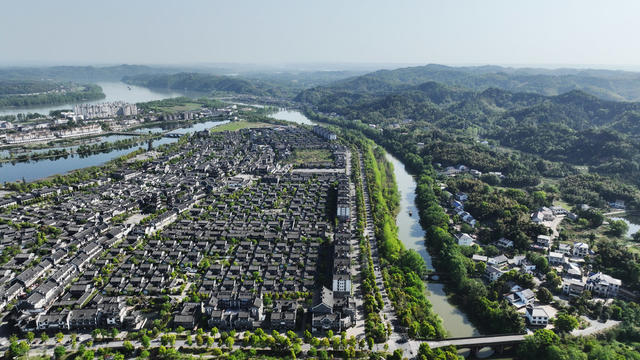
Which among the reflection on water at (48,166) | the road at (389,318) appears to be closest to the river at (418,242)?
the road at (389,318)

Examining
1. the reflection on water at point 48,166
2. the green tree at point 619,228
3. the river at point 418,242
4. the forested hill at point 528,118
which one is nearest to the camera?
the river at point 418,242

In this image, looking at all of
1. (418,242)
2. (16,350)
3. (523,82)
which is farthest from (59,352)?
(523,82)

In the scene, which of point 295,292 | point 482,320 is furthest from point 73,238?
point 482,320

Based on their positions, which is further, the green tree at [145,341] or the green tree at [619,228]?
the green tree at [619,228]

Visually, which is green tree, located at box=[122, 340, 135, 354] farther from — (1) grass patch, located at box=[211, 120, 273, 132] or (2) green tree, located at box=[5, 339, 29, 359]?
(1) grass patch, located at box=[211, 120, 273, 132]

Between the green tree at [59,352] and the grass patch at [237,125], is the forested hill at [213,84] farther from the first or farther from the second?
the green tree at [59,352]

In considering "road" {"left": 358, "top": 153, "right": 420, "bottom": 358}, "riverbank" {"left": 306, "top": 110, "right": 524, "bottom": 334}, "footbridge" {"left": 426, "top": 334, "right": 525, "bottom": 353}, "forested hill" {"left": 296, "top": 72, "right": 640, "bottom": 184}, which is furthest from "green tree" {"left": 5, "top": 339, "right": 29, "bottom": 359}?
"forested hill" {"left": 296, "top": 72, "right": 640, "bottom": 184}

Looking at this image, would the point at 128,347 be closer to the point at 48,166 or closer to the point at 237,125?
the point at 48,166
